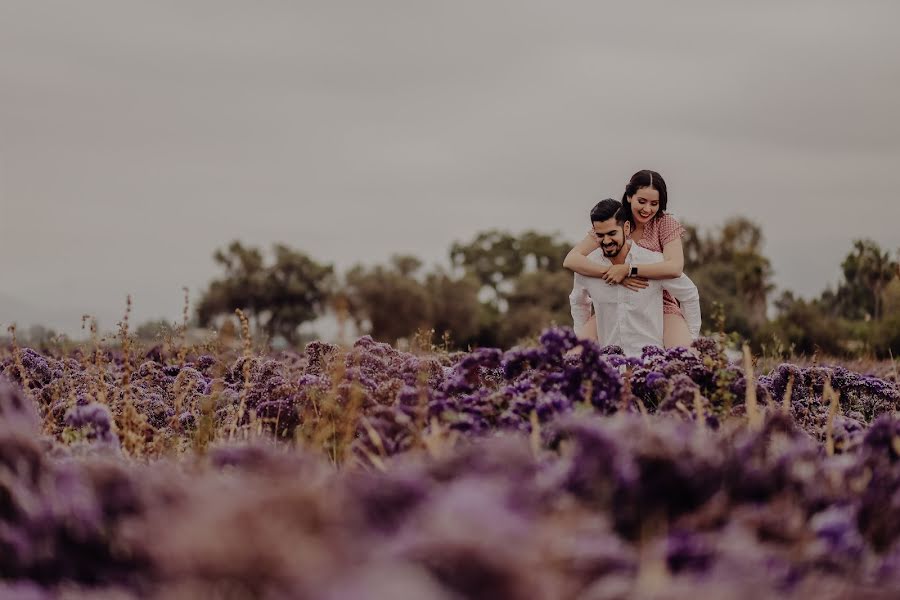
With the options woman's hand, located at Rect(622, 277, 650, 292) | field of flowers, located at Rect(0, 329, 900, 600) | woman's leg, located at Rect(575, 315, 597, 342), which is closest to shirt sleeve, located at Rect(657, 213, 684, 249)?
woman's hand, located at Rect(622, 277, 650, 292)

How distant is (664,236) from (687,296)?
0.64m

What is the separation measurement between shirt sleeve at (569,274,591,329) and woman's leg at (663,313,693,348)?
30.4 inches

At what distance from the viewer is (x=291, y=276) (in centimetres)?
6288

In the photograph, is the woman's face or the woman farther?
the woman's face

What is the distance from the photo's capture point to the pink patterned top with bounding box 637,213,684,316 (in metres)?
9.10

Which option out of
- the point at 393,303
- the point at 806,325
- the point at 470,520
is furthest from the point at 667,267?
the point at 393,303

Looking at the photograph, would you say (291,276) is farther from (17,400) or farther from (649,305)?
(17,400)

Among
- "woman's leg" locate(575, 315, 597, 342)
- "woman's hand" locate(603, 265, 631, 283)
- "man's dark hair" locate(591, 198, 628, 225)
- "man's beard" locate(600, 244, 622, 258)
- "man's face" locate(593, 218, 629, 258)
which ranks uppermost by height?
"man's dark hair" locate(591, 198, 628, 225)

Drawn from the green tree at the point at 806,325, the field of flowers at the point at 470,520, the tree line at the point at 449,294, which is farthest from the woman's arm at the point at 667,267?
the tree line at the point at 449,294

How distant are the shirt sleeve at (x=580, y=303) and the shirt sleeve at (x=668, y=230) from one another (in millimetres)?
912

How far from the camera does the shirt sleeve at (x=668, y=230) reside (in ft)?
29.8

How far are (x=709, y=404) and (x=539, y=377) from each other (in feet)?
3.90

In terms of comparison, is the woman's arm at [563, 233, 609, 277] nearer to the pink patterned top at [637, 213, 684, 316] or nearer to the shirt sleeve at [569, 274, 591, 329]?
the shirt sleeve at [569, 274, 591, 329]

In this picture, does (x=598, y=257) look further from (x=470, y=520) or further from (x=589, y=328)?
(x=470, y=520)
